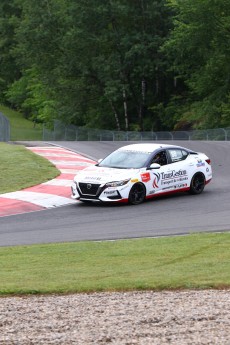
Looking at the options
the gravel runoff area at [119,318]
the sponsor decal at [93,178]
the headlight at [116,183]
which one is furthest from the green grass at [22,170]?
the gravel runoff area at [119,318]

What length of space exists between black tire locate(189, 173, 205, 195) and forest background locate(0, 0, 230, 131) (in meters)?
35.2

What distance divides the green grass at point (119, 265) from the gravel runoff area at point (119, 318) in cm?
39

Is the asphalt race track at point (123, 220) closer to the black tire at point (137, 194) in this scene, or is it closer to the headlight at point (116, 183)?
the black tire at point (137, 194)

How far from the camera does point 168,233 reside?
15.5 m

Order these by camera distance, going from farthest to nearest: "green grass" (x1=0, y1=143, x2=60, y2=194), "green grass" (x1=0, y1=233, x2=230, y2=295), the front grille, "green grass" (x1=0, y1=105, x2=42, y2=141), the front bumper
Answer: "green grass" (x1=0, y1=105, x2=42, y2=141)
"green grass" (x1=0, y1=143, x2=60, y2=194)
the front grille
the front bumper
"green grass" (x1=0, y1=233, x2=230, y2=295)

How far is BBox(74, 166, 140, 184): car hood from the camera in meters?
20.1

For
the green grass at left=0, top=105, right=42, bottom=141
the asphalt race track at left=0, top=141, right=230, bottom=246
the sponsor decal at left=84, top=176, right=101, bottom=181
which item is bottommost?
the green grass at left=0, top=105, right=42, bottom=141

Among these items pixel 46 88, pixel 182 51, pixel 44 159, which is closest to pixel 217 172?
pixel 44 159

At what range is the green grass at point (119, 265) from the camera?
9539 mm

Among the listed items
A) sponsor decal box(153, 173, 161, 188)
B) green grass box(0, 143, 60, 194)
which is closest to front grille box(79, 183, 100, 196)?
sponsor decal box(153, 173, 161, 188)

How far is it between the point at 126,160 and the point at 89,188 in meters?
1.76

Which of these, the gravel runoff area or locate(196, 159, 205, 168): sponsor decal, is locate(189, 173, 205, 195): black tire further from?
the gravel runoff area

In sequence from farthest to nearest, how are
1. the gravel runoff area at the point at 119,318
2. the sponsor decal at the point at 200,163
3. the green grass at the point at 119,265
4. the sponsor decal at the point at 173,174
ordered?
1. the sponsor decal at the point at 200,163
2. the sponsor decal at the point at 173,174
3. the green grass at the point at 119,265
4. the gravel runoff area at the point at 119,318

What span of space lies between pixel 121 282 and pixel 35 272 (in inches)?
63.2
